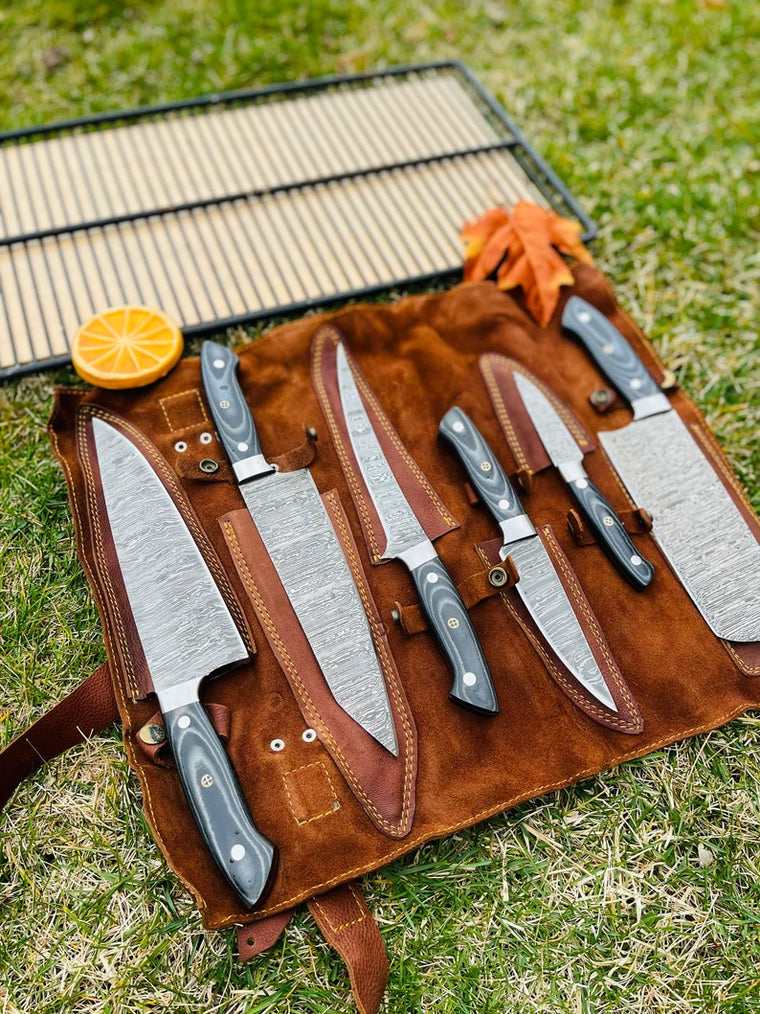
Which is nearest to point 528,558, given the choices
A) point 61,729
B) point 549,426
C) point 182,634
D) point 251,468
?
point 549,426

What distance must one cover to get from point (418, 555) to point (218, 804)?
27.2 inches

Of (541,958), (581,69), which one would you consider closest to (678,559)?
(541,958)

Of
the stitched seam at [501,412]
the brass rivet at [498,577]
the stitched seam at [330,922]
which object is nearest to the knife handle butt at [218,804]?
the stitched seam at [330,922]

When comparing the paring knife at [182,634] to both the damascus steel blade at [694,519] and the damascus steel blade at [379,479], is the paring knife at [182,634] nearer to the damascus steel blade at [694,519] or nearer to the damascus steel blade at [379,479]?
the damascus steel blade at [379,479]

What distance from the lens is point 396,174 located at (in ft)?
8.68

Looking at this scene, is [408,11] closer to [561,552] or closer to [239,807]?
[561,552]

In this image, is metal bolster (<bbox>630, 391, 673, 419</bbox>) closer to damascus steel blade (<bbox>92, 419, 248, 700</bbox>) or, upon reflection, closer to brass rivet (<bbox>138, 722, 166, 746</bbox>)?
damascus steel blade (<bbox>92, 419, 248, 700</bbox>)

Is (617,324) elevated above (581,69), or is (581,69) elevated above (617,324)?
(581,69)

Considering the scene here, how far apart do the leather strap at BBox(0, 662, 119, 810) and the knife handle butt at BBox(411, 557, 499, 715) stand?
738 mm

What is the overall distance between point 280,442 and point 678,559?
3.41ft

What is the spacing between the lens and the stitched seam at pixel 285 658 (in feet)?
5.36

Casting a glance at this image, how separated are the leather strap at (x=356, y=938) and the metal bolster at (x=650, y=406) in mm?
1381

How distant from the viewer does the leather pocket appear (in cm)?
164

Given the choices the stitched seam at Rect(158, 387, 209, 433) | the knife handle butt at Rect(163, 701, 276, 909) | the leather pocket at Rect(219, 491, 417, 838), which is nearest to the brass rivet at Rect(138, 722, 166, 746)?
the knife handle butt at Rect(163, 701, 276, 909)
